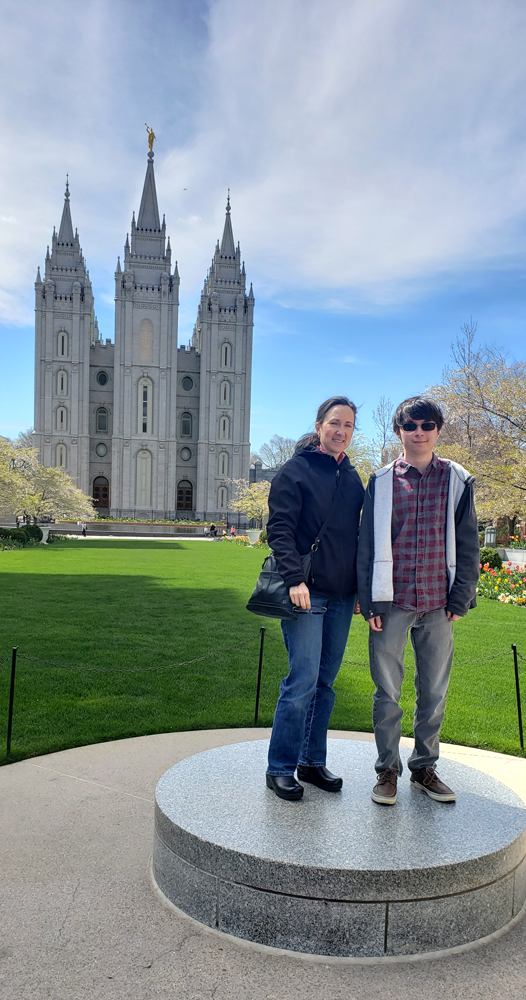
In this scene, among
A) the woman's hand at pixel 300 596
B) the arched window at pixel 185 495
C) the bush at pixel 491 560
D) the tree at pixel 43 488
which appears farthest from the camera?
the arched window at pixel 185 495

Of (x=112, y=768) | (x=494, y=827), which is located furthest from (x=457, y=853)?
(x=112, y=768)

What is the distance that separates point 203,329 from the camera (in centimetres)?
6544

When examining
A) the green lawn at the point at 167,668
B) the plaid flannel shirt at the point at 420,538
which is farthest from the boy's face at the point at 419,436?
the green lawn at the point at 167,668

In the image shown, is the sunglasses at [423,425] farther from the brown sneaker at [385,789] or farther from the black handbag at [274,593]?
the brown sneaker at [385,789]

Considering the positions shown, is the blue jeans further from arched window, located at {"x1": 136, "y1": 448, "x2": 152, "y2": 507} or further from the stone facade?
arched window, located at {"x1": 136, "y1": 448, "x2": 152, "y2": 507}

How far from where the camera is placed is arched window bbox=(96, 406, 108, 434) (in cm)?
6606

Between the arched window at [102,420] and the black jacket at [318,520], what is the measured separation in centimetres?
6504

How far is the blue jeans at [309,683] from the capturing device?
3211mm

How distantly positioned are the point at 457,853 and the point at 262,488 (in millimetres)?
39341

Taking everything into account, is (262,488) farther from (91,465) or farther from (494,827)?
(494,827)

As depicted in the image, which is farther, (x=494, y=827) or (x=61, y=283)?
(x=61, y=283)

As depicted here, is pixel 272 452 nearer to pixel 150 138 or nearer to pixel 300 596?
pixel 150 138

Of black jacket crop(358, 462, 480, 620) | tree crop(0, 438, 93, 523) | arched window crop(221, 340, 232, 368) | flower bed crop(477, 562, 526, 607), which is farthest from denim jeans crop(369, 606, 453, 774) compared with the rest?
arched window crop(221, 340, 232, 368)

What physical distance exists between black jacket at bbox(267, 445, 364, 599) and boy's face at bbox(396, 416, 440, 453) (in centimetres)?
37
